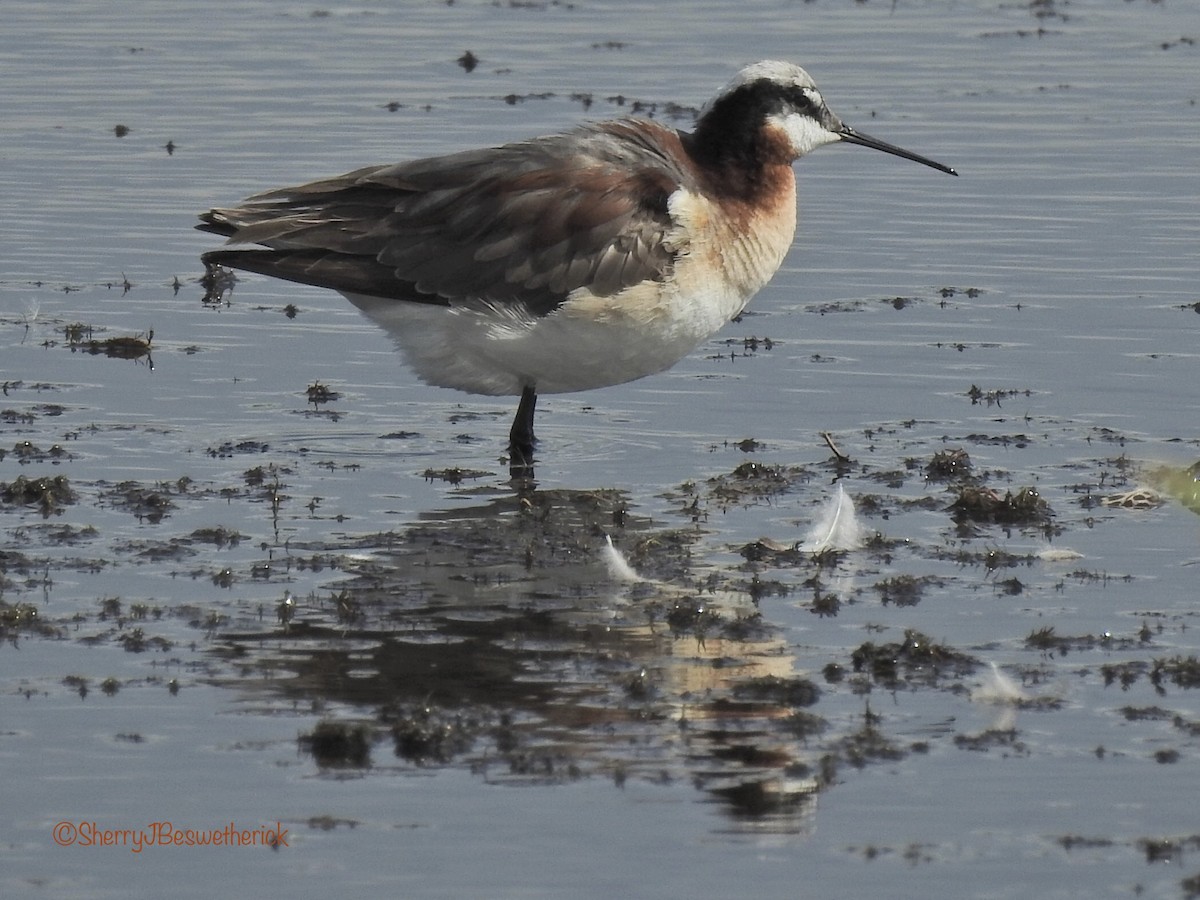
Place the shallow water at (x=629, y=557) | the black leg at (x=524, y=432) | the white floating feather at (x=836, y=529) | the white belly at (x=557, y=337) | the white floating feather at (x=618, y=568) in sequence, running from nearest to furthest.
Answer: the shallow water at (x=629, y=557) < the white floating feather at (x=618, y=568) < the white floating feather at (x=836, y=529) < the white belly at (x=557, y=337) < the black leg at (x=524, y=432)

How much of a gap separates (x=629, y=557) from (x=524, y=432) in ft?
6.61

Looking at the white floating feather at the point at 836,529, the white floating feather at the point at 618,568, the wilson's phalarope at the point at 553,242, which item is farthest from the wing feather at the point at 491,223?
the white floating feather at the point at 618,568

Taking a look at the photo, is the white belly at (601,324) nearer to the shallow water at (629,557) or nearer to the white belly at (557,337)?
the white belly at (557,337)

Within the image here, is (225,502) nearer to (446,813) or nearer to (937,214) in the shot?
(446,813)

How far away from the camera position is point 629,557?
9938mm

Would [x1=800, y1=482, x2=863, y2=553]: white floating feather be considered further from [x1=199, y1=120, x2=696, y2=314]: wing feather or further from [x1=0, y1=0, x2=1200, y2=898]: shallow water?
[x1=199, y1=120, x2=696, y2=314]: wing feather

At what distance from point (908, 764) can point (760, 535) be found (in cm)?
296

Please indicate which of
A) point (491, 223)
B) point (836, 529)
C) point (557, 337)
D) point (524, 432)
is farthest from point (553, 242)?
point (836, 529)

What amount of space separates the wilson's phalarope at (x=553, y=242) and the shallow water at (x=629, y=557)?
0.65 metres

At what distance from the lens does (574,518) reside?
1072cm

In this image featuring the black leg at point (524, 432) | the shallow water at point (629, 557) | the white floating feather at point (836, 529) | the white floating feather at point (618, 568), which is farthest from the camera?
the black leg at point (524, 432)

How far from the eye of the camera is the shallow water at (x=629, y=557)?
7.08m

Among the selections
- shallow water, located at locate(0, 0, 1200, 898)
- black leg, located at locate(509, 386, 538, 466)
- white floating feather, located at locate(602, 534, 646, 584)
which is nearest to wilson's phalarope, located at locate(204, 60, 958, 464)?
black leg, located at locate(509, 386, 538, 466)

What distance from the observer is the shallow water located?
7082 mm
